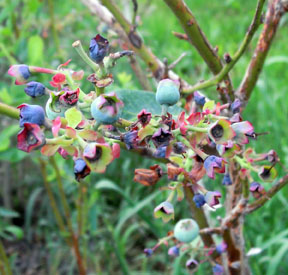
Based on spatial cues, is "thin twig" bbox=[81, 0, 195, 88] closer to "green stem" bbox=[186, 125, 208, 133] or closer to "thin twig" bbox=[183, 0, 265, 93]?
"thin twig" bbox=[183, 0, 265, 93]

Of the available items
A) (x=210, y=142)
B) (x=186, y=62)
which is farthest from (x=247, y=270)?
(x=186, y=62)

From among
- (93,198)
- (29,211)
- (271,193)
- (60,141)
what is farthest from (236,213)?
(29,211)

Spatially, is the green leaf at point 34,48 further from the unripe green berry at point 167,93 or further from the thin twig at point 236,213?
the unripe green berry at point 167,93

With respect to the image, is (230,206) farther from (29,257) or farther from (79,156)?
(29,257)

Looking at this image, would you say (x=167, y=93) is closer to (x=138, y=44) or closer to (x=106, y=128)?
(x=106, y=128)

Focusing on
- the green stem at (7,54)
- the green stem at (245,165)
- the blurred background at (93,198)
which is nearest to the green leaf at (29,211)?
the blurred background at (93,198)

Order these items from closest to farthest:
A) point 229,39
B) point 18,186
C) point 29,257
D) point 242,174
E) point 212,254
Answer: point 242,174, point 212,254, point 29,257, point 18,186, point 229,39
